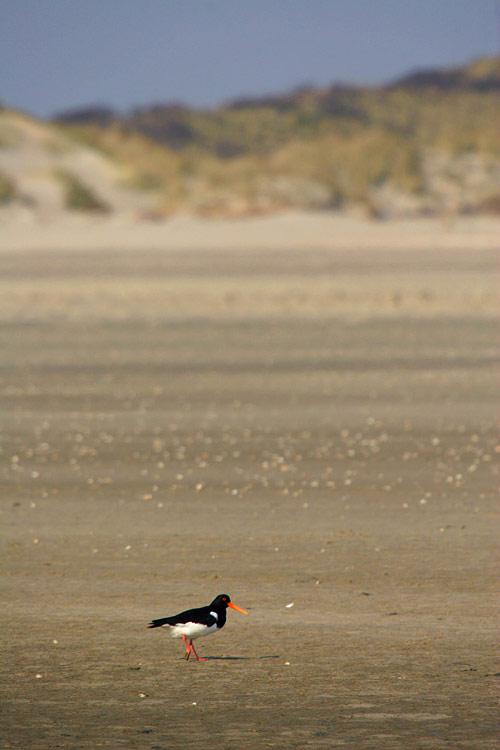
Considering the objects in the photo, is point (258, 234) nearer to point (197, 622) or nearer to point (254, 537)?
point (254, 537)

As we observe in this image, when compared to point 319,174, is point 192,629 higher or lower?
lower

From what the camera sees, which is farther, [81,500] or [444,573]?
[81,500]

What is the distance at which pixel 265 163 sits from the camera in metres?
58.4

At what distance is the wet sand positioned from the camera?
4504mm


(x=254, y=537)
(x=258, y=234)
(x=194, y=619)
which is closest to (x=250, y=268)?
(x=258, y=234)

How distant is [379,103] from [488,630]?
116 m

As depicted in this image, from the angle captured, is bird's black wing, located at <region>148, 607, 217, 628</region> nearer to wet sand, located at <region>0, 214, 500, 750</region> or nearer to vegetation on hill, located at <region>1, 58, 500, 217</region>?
wet sand, located at <region>0, 214, 500, 750</region>

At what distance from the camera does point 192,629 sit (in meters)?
4.80

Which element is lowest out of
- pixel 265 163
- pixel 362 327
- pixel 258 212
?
pixel 362 327

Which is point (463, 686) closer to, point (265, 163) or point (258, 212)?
point (258, 212)

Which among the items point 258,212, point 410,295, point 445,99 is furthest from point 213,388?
point 445,99

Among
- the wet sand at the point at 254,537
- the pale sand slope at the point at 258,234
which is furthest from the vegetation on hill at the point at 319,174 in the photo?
the wet sand at the point at 254,537

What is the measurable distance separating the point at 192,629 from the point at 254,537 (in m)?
2.08

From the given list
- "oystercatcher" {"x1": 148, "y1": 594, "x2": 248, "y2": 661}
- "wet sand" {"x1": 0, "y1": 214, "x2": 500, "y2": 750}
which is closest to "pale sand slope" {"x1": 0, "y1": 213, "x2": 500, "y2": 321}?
"wet sand" {"x1": 0, "y1": 214, "x2": 500, "y2": 750}
